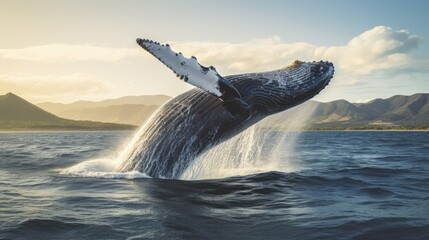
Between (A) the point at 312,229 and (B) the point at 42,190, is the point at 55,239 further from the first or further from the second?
(B) the point at 42,190

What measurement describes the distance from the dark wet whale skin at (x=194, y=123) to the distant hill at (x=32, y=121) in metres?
152

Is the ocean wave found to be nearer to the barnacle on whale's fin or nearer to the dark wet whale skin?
the barnacle on whale's fin

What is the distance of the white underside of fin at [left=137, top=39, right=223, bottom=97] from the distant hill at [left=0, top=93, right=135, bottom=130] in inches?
6051

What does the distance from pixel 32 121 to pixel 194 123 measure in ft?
575

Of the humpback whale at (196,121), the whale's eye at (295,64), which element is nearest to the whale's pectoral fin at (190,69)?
the humpback whale at (196,121)

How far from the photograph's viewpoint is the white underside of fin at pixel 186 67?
5.28 m

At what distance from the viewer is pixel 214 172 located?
8.95 meters

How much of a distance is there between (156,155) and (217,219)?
7.49 ft

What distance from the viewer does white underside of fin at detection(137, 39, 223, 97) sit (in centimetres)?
528

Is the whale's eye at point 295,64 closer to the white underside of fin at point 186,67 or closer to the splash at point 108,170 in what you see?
the white underside of fin at point 186,67

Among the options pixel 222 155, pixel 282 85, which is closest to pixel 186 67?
pixel 282 85

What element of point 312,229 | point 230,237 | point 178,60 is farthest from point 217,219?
point 178,60

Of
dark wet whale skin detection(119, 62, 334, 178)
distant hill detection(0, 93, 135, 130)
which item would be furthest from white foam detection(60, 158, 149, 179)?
distant hill detection(0, 93, 135, 130)

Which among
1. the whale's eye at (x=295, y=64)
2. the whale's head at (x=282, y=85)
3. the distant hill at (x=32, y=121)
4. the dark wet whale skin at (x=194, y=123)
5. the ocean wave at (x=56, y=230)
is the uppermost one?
the distant hill at (x=32, y=121)
